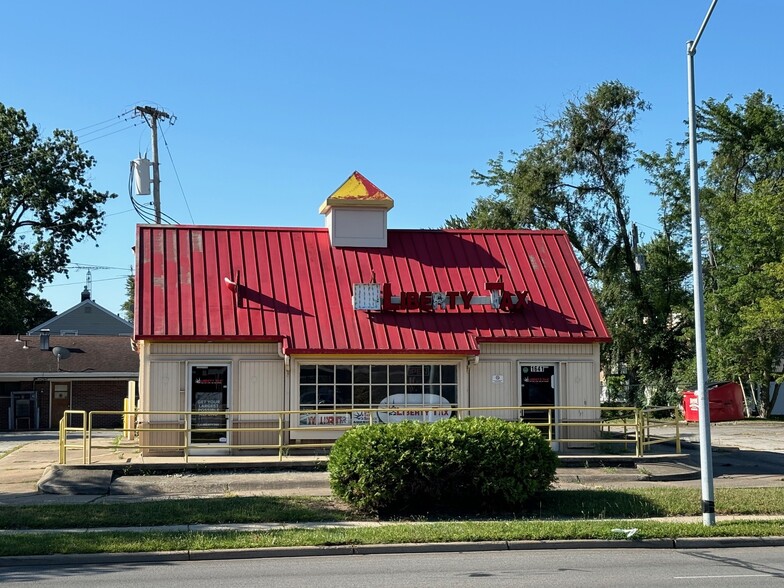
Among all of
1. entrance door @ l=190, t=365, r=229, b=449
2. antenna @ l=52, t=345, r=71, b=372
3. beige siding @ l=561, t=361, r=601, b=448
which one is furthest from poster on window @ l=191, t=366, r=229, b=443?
antenna @ l=52, t=345, r=71, b=372

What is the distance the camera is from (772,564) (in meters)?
11.7

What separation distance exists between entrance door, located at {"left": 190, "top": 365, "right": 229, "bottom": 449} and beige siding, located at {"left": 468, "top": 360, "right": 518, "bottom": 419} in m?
5.96

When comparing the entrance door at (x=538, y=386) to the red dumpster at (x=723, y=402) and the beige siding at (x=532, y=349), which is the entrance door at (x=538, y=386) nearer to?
the beige siding at (x=532, y=349)

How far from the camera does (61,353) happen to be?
142 ft

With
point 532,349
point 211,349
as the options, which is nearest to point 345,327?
point 211,349

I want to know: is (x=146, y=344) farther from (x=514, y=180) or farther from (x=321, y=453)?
(x=514, y=180)

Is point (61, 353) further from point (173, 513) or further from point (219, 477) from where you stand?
point (173, 513)

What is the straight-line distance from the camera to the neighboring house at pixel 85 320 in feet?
195

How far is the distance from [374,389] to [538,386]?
409 centimetres

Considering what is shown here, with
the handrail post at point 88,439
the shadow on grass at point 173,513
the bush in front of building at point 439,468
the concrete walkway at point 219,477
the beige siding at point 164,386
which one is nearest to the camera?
the shadow on grass at point 173,513

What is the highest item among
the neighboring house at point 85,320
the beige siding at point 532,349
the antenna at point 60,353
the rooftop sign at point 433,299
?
the neighboring house at point 85,320

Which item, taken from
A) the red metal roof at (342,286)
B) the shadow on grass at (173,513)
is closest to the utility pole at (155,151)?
the red metal roof at (342,286)

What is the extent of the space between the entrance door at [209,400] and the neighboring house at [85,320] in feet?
134

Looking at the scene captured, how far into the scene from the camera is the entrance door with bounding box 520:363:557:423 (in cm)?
2264
